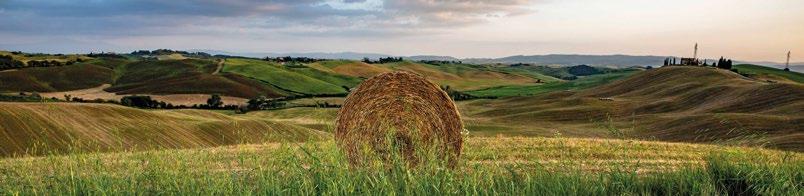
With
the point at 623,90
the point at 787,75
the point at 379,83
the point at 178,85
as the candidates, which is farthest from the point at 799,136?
the point at 178,85

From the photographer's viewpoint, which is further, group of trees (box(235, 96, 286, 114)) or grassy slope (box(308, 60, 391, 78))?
grassy slope (box(308, 60, 391, 78))

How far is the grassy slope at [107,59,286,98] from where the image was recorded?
108m

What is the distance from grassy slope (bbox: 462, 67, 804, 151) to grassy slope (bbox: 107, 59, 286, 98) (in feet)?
131

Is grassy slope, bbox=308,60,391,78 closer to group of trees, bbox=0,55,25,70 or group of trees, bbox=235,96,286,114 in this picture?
group of trees, bbox=0,55,25,70

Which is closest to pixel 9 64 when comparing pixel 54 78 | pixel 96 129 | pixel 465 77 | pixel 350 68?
pixel 54 78

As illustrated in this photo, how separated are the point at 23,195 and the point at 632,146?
57.7 ft

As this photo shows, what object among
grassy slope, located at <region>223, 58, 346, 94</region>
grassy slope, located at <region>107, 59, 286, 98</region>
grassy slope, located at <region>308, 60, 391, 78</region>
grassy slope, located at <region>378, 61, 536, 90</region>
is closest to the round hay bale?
grassy slope, located at <region>107, 59, 286, 98</region>

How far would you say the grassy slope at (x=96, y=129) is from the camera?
89.6 ft

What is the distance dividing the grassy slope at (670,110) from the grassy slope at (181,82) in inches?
1568

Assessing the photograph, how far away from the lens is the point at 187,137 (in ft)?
119

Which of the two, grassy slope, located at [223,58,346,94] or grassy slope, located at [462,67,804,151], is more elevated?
grassy slope, located at [462,67,804,151]

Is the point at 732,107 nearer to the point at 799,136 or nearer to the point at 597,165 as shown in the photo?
the point at 799,136

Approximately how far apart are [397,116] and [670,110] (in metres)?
55.1

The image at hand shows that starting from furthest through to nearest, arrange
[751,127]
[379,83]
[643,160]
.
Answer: [751,127], [643,160], [379,83]
